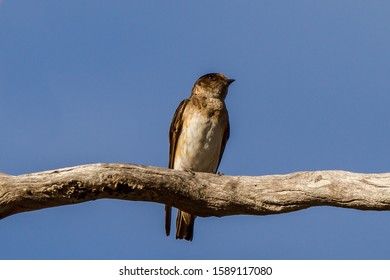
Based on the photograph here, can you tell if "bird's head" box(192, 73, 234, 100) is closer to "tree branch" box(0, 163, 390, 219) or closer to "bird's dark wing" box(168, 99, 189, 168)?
"bird's dark wing" box(168, 99, 189, 168)

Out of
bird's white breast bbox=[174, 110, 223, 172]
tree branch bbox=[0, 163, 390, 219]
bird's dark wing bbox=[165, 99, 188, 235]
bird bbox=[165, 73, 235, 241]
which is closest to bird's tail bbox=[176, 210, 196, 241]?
bird bbox=[165, 73, 235, 241]

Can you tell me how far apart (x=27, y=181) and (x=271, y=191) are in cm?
226

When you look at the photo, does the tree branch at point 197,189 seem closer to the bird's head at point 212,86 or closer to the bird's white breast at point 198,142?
the bird's white breast at point 198,142

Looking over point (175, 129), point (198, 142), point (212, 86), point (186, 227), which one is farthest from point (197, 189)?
point (212, 86)

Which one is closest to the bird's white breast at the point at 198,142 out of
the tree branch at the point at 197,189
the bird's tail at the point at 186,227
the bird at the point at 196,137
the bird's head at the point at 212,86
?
the bird at the point at 196,137

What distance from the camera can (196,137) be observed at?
10.0m

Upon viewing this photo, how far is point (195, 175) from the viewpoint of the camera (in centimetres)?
777

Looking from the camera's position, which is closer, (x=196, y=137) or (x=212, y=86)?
(x=196, y=137)

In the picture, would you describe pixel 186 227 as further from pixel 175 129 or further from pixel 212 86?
pixel 212 86

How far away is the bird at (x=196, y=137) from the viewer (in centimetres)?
993

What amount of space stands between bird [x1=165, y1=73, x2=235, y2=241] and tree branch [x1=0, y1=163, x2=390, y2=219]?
7.01 feet

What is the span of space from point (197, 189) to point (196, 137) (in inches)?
96.6

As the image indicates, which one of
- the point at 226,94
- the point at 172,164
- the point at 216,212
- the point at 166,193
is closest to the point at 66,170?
the point at 166,193

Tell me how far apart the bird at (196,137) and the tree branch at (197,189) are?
2.14 meters
